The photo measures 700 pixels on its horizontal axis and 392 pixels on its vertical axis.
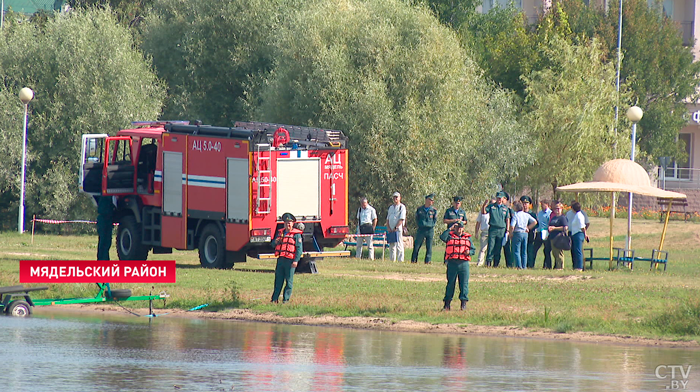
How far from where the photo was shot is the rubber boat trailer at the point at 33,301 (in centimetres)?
1616

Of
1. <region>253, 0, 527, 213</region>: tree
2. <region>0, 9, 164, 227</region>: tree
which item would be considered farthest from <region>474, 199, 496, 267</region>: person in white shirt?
<region>0, 9, 164, 227</region>: tree

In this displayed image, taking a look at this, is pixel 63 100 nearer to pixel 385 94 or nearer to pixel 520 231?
pixel 385 94

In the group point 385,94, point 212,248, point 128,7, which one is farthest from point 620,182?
point 128,7

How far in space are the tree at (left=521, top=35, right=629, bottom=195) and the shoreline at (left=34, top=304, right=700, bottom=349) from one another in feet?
75.7

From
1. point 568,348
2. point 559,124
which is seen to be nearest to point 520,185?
point 559,124

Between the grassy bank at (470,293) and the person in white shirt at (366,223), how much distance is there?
1.20 m

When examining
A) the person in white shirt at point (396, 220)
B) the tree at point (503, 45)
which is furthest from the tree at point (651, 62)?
the person in white shirt at point (396, 220)

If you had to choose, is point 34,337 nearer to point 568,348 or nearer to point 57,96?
point 568,348

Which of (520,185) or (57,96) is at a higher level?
(57,96)

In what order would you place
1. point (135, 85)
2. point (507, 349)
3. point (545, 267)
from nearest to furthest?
point (507, 349)
point (545, 267)
point (135, 85)

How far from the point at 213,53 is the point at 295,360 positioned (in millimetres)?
30645

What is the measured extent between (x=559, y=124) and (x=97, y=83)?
16988mm

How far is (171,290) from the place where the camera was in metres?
18.8

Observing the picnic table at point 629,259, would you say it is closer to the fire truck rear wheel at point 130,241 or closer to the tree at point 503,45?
the fire truck rear wheel at point 130,241
